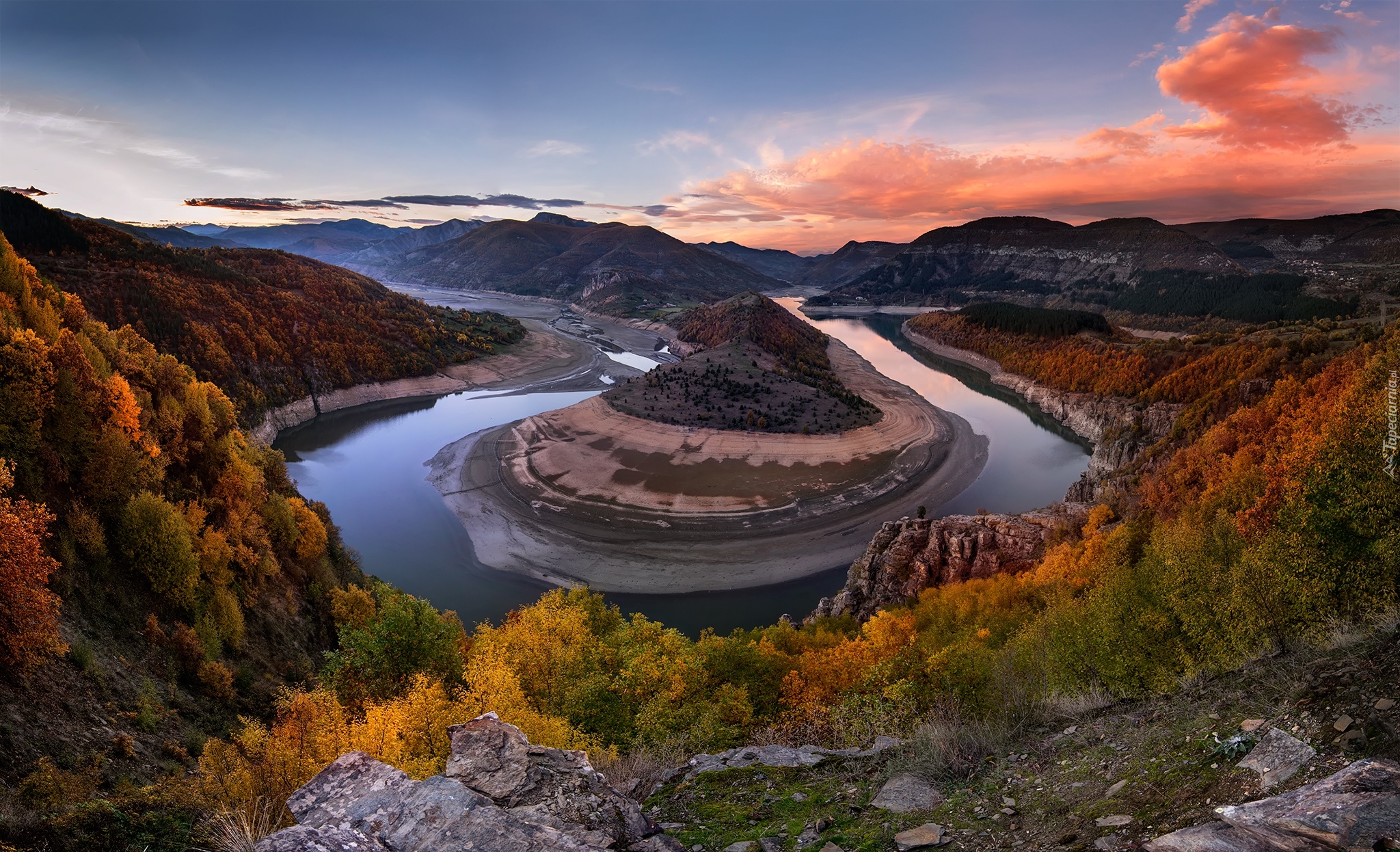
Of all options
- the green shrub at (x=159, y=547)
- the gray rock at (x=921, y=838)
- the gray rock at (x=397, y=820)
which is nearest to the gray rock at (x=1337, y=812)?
the gray rock at (x=921, y=838)

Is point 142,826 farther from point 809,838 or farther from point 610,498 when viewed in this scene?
point 610,498

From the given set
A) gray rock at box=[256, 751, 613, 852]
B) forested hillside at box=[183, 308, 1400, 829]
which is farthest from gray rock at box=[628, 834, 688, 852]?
forested hillside at box=[183, 308, 1400, 829]

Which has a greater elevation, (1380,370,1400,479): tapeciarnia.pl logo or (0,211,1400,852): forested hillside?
(1380,370,1400,479): tapeciarnia.pl logo

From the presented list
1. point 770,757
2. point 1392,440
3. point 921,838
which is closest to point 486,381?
point 770,757

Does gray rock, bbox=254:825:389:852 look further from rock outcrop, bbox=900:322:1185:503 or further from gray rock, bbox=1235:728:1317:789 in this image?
rock outcrop, bbox=900:322:1185:503

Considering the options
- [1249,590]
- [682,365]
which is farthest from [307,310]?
[1249,590]
